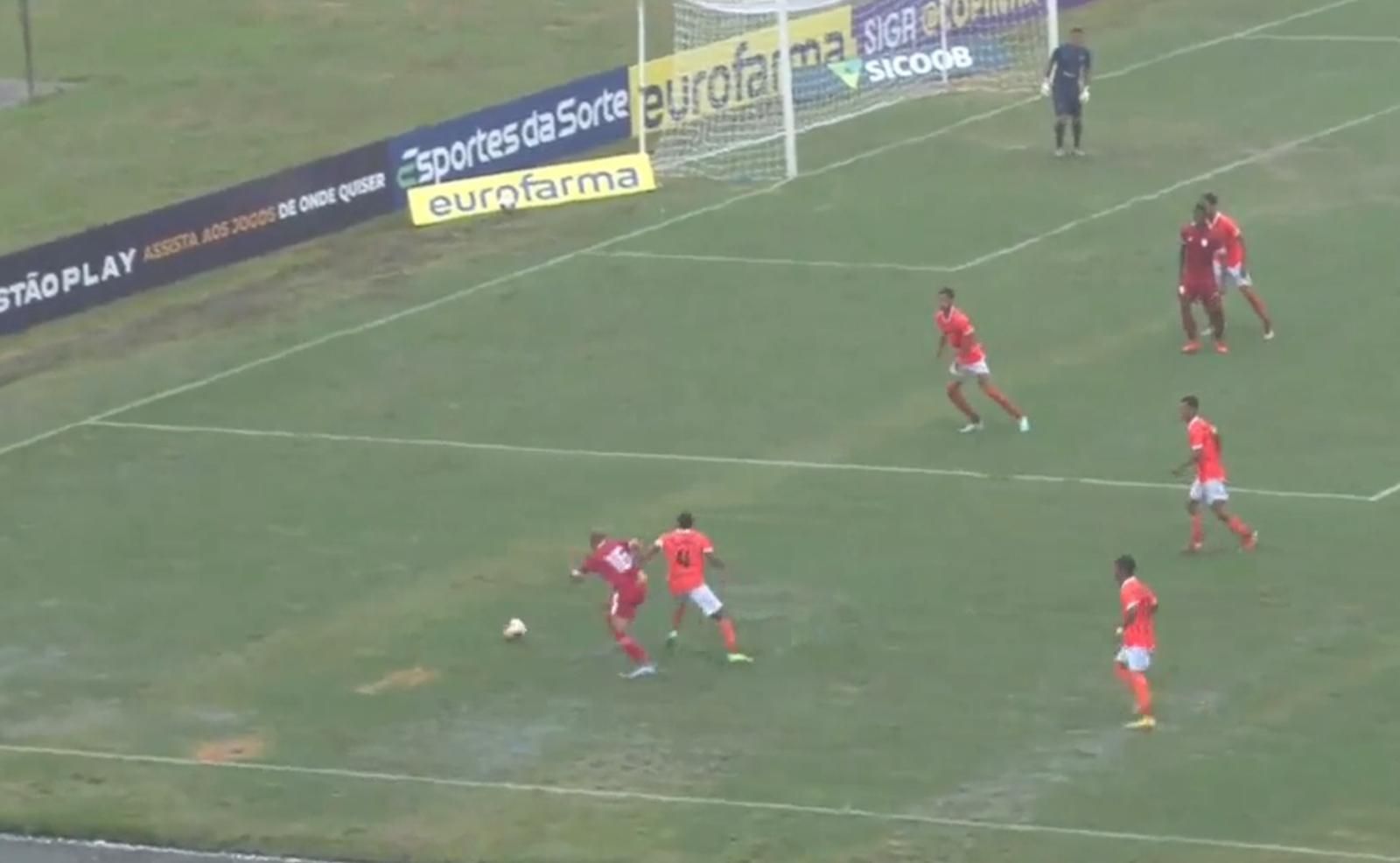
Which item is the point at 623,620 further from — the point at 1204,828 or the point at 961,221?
the point at 961,221

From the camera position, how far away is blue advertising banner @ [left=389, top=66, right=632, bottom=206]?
52969 millimetres

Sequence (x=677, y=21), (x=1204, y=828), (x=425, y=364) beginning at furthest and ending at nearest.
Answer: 1. (x=677, y=21)
2. (x=425, y=364)
3. (x=1204, y=828)

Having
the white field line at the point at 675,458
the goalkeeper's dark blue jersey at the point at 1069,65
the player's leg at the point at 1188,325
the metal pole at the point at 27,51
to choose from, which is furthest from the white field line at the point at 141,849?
the metal pole at the point at 27,51

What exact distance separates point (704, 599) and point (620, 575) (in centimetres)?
79

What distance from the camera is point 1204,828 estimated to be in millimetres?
27266

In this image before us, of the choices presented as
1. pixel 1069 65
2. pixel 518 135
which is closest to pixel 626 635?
pixel 1069 65

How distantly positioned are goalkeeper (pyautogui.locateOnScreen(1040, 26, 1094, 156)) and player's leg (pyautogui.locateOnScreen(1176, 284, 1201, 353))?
35.8 ft

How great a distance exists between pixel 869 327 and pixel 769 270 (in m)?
3.86

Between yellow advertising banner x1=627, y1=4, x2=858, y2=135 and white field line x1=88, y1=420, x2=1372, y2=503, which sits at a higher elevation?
yellow advertising banner x1=627, y1=4, x2=858, y2=135

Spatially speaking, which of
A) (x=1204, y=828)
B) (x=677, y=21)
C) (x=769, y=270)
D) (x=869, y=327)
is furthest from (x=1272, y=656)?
(x=677, y=21)

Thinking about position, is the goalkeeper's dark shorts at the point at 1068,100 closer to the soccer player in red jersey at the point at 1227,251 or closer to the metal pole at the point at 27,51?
the soccer player in red jersey at the point at 1227,251

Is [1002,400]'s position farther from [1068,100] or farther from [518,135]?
[518,135]

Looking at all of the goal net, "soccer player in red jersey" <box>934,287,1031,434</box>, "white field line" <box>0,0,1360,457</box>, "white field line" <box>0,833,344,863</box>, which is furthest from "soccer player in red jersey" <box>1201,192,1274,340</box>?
"white field line" <box>0,833,344,863</box>

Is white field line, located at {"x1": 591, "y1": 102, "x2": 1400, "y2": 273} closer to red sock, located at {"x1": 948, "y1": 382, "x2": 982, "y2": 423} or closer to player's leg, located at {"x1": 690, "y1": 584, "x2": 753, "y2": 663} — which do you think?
red sock, located at {"x1": 948, "y1": 382, "x2": 982, "y2": 423}
